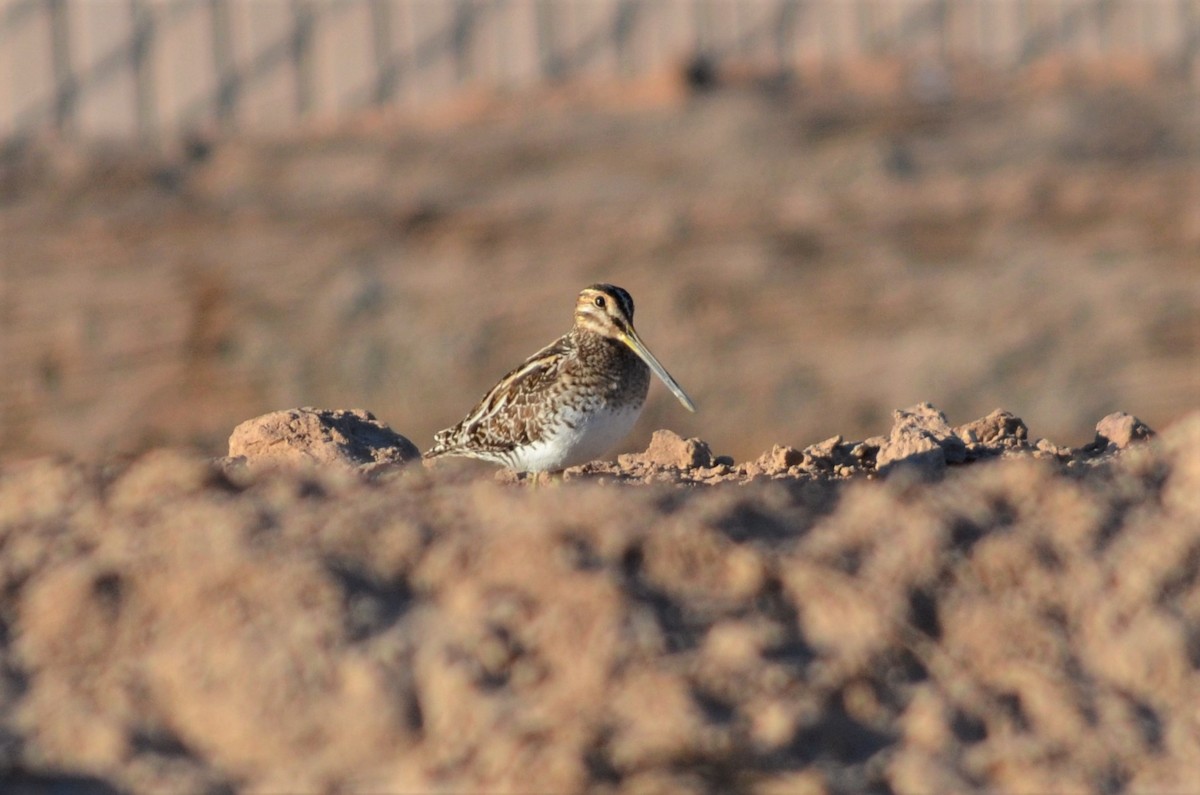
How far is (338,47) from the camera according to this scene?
1480 cm

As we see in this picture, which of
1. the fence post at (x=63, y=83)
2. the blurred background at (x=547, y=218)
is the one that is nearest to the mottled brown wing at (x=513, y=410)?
the blurred background at (x=547, y=218)

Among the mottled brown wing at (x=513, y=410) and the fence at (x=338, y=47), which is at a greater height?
the fence at (x=338, y=47)

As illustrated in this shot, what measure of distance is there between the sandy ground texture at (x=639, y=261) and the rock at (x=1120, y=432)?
7217 mm

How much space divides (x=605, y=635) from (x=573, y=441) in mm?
3677

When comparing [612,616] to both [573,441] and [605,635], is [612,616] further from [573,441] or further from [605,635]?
[573,441]

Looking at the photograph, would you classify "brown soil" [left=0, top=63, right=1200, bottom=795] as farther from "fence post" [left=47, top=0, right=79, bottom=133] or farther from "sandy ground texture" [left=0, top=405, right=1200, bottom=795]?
"fence post" [left=47, top=0, right=79, bottom=133]

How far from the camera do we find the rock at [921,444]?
6676 millimetres

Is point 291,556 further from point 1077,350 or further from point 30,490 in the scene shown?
point 1077,350

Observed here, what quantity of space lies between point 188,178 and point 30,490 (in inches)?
368

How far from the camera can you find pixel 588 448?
27.8ft

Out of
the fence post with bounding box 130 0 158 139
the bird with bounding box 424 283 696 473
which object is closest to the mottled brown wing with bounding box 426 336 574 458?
the bird with bounding box 424 283 696 473

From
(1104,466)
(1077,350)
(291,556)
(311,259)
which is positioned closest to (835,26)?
(1077,350)

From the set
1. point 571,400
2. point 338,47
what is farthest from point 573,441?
point 338,47

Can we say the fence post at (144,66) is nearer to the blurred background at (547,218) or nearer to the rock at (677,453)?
the blurred background at (547,218)
